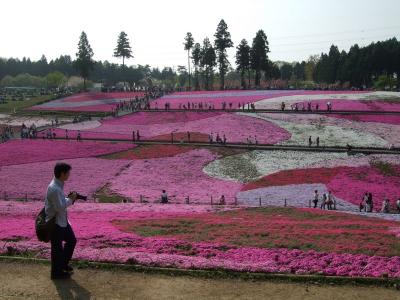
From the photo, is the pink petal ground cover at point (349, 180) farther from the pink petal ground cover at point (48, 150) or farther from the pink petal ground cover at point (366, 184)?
the pink petal ground cover at point (48, 150)

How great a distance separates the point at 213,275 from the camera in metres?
9.65

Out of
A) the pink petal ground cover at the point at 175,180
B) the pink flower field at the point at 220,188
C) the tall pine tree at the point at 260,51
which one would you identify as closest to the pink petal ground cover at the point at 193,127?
the pink flower field at the point at 220,188

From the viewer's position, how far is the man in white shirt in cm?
905

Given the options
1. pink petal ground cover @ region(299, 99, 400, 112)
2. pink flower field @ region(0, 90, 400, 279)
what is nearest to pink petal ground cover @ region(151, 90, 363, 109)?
pink flower field @ region(0, 90, 400, 279)

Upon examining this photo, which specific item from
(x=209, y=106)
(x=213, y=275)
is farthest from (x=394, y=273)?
(x=209, y=106)

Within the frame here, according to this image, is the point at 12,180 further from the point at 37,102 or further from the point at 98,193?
the point at 37,102

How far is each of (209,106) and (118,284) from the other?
208 ft

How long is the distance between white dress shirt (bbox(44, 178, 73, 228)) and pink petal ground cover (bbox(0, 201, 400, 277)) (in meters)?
1.73

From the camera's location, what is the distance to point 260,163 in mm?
45156

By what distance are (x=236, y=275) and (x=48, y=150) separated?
43.9m

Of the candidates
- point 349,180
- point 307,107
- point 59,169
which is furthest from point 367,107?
point 59,169

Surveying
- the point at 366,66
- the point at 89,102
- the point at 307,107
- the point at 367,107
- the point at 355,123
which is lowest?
the point at 355,123

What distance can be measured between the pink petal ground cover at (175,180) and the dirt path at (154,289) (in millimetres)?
24515

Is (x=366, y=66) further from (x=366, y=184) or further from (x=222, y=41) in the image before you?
(x=366, y=184)
